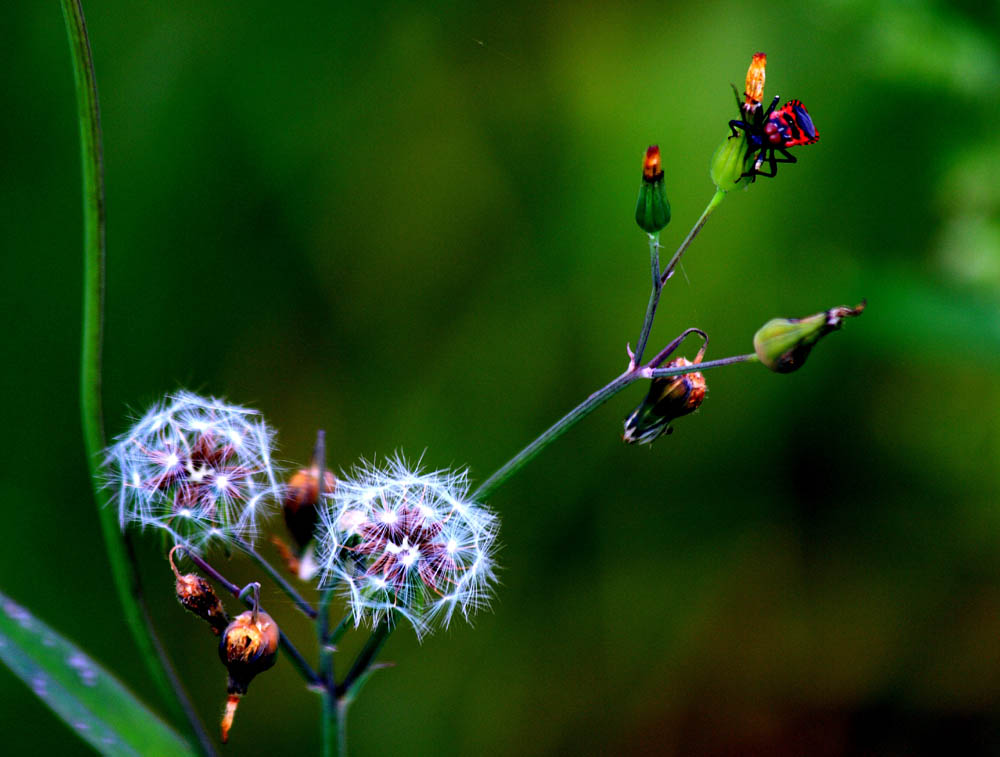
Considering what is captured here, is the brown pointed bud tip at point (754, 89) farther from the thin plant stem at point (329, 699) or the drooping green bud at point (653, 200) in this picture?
the thin plant stem at point (329, 699)

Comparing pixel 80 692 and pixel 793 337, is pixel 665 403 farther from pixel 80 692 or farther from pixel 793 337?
pixel 80 692

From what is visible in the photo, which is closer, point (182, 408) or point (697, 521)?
point (182, 408)

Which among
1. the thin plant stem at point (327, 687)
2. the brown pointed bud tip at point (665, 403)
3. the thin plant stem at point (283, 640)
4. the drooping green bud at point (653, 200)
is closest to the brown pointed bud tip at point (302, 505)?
the thin plant stem at point (327, 687)

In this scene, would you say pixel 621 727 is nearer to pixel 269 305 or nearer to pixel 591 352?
pixel 591 352

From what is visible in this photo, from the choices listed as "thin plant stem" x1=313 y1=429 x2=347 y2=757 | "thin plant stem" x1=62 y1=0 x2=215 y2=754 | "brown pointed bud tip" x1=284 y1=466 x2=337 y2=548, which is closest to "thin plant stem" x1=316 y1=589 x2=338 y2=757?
"thin plant stem" x1=313 y1=429 x2=347 y2=757

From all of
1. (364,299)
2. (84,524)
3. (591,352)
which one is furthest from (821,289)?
(84,524)

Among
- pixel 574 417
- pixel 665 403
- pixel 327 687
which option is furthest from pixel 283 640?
pixel 665 403
